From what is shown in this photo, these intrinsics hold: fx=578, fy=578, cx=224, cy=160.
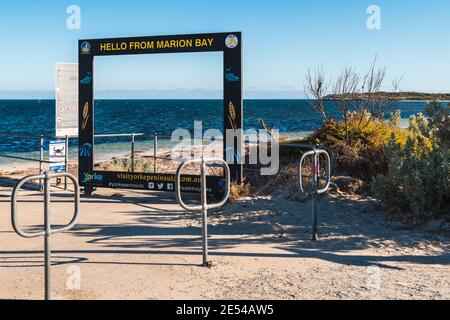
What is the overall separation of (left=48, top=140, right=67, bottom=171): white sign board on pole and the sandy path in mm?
3094

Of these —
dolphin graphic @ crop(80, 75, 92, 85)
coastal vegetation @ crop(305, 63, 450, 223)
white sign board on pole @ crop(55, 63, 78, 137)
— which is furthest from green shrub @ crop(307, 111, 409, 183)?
white sign board on pole @ crop(55, 63, 78, 137)

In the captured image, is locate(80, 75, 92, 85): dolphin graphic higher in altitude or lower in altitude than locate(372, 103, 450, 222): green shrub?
higher

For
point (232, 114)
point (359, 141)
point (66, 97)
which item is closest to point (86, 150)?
point (66, 97)

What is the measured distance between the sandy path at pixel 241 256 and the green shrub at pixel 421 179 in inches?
16.4

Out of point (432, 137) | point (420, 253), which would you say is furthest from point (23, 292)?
point (432, 137)

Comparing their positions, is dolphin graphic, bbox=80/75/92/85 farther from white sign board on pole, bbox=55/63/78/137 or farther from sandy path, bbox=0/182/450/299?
sandy path, bbox=0/182/450/299

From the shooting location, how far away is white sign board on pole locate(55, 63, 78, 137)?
13.2 meters

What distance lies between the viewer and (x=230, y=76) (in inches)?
433

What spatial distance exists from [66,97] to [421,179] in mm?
8258

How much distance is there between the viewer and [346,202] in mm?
9539

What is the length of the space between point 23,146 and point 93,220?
2786 centimetres

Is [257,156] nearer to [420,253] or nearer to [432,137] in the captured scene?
[432,137]

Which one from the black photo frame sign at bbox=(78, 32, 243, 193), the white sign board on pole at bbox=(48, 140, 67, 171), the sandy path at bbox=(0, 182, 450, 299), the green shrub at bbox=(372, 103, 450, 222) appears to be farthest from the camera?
the white sign board on pole at bbox=(48, 140, 67, 171)

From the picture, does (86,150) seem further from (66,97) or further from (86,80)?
(66,97)
